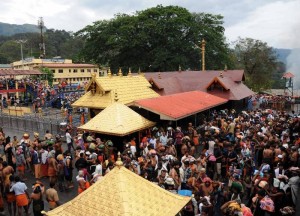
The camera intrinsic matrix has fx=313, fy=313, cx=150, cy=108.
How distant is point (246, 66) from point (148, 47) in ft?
64.6

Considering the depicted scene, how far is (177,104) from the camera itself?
19.7 metres

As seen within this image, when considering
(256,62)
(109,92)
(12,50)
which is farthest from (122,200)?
(12,50)

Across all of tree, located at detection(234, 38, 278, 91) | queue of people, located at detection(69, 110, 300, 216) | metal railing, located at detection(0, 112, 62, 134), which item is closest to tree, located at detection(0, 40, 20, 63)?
tree, located at detection(234, 38, 278, 91)

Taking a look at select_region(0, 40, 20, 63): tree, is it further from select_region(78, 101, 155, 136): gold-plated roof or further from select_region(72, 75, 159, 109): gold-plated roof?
select_region(78, 101, 155, 136): gold-plated roof

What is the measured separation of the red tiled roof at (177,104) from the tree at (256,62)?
32373 mm

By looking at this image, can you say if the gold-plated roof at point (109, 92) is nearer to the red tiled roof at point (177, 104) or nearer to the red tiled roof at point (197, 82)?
the red tiled roof at point (177, 104)

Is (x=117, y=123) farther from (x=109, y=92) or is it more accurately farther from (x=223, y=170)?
(x=223, y=170)


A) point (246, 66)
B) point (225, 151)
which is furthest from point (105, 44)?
point (225, 151)

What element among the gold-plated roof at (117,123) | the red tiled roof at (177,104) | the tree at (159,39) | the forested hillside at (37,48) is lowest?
the gold-plated roof at (117,123)

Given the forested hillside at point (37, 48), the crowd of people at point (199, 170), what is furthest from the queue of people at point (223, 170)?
the forested hillside at point (37, 48)

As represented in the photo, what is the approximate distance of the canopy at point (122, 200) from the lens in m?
5.16

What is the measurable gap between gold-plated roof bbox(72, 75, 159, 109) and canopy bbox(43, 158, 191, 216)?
1418cm

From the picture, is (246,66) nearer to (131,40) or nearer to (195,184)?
(131,40)

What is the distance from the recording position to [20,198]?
32.6ft
